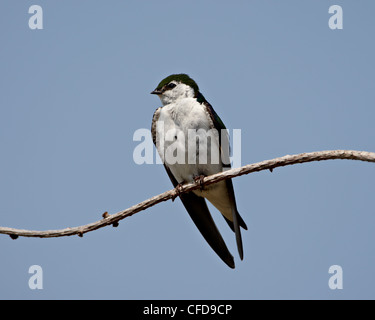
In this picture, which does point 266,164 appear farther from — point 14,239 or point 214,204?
point 214,204

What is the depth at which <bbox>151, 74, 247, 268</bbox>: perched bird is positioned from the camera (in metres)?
6.25

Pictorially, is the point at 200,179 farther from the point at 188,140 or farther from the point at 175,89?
the point at 175,89

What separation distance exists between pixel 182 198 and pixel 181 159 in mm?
839

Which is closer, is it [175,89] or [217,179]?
[217,179]

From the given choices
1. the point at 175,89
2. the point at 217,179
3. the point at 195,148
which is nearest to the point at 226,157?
the point at 195,148

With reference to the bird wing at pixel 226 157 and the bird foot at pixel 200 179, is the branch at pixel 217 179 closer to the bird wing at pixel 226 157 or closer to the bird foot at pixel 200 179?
the bird foot at pixel 200 179

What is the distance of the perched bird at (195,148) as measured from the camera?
625 centimetres

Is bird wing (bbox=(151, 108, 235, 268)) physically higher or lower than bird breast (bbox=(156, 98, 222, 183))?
lower

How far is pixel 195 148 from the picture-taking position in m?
6.23

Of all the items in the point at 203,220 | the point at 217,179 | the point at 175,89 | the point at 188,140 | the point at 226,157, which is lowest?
the point at 203,220

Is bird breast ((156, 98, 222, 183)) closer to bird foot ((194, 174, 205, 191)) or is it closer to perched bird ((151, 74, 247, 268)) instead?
perched bird ((151, 74, 247, 268))

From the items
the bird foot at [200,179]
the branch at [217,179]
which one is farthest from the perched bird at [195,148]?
the branch at [217,179]

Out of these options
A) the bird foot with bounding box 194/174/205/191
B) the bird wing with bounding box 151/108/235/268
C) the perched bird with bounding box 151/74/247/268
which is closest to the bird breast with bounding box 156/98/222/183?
the perched bird with bounding box 151/74/247/268

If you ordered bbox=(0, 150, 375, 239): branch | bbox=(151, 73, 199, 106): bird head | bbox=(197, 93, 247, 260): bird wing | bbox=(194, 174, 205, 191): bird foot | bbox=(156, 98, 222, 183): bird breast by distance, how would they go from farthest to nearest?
bbox=(151, 73, 199, 106): bird head < bbox=(197, 93, 247, 260): bird wing < bbox=(156, 98, 222, 183): bird breast < bbox=(194, 174, 205, 191): bird foot < bbox=(0, 150, 375, 239): branch
